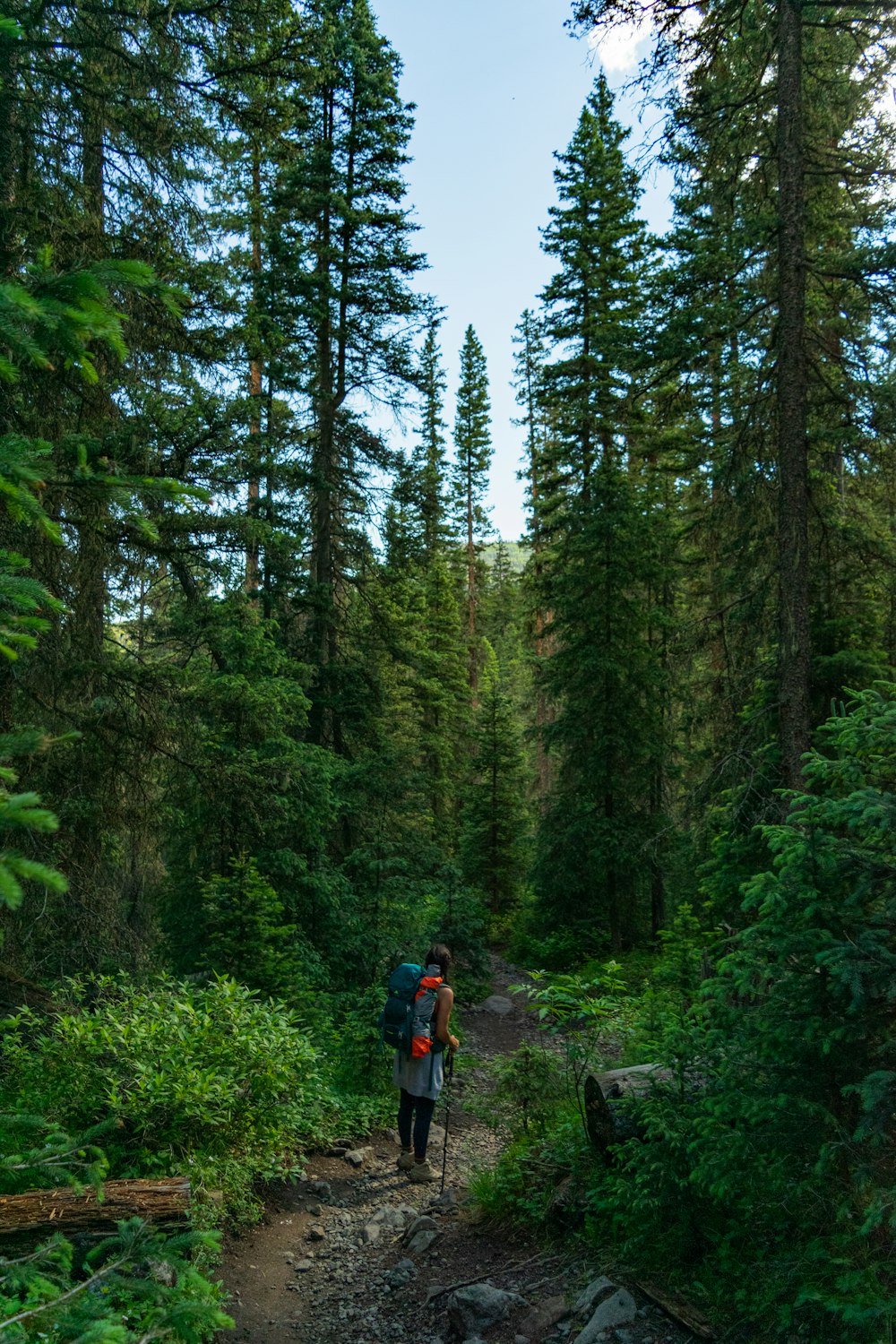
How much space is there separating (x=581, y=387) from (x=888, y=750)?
1434cm

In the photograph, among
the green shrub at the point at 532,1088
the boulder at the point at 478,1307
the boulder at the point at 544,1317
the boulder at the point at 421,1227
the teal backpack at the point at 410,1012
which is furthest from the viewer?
the teal backpack at the point at 410,1012

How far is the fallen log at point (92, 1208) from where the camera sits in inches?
166

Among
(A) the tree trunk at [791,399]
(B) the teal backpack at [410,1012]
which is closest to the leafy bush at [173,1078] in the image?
(B) the teal backpack at [410,1012]

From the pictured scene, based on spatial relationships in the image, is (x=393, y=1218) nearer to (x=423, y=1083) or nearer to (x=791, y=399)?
(x=423, y=1083)

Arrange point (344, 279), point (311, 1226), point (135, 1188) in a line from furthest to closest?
point (344, 279)
point (311, 1226)
point (135, 1188)

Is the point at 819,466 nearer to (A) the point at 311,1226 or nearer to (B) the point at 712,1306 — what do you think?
(B) the point at 712,1306

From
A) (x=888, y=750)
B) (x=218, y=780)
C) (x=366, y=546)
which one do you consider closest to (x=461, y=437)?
(x=366, y=546)

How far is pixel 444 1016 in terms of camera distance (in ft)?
24.8

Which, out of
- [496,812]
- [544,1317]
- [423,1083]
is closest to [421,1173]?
[423,1083]

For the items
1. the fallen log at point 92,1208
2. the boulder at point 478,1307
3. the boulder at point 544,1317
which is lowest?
the boulder at point 478,1307

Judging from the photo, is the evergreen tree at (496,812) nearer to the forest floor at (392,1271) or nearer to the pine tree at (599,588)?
A: the pine tree at (599,588)

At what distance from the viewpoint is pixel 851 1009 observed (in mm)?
3686

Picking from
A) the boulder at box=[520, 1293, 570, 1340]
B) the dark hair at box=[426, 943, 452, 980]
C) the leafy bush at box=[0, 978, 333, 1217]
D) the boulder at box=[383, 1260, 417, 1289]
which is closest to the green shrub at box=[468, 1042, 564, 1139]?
the dark hair at box=[426, 943, 452, 980]

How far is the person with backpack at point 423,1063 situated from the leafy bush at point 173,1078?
41.3 inches
